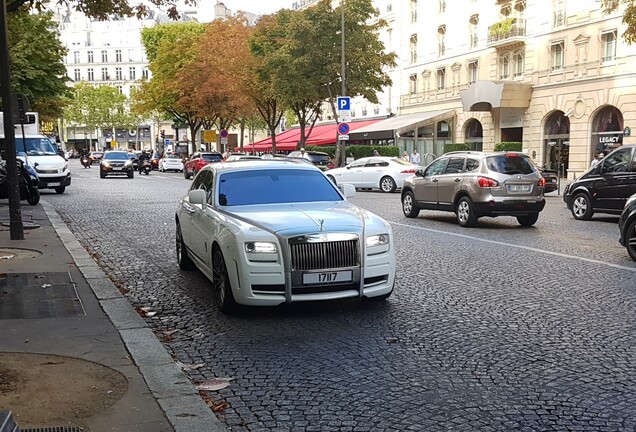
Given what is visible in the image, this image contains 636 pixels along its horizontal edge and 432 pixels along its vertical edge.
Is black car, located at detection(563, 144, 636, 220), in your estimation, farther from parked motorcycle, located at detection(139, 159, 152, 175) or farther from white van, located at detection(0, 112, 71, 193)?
parked motorcycle, located at detection(139, 159, 152, 175)

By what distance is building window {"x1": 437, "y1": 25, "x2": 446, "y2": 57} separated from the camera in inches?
1725

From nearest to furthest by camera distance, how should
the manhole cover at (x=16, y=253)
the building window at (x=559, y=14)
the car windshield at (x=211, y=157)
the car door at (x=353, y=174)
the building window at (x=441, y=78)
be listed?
the manhole cover at (x=16, y=253) < the car door at (x=353, y=174) < the building window at (x=559, y=14) < the car windshield at (x=211, y=157) < the building window at (x=441, y=78)

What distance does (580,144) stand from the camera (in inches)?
1318

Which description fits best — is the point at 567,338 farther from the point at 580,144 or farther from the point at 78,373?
the point at 580,144

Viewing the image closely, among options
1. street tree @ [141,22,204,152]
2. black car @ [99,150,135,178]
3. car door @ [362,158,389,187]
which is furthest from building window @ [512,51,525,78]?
street tree @ [141,22,204,152]

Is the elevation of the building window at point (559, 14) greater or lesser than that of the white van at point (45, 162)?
greater

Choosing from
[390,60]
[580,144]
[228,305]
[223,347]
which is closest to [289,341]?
[223,347]

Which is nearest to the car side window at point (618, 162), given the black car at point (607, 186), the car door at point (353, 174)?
the black car at point (607, 186)

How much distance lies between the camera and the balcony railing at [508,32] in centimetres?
3659

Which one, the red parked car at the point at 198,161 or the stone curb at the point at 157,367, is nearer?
the stone curb at the point at 157,367

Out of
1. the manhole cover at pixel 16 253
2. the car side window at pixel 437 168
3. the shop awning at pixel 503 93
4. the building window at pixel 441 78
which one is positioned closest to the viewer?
the manhole cover at pixel 16 253

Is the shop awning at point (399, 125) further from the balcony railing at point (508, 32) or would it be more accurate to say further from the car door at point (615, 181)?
the car door at point (615, 181)

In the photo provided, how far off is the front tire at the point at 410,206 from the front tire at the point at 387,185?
9.69 m

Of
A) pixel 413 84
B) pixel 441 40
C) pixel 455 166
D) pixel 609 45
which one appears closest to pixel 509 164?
pixel 455 166
